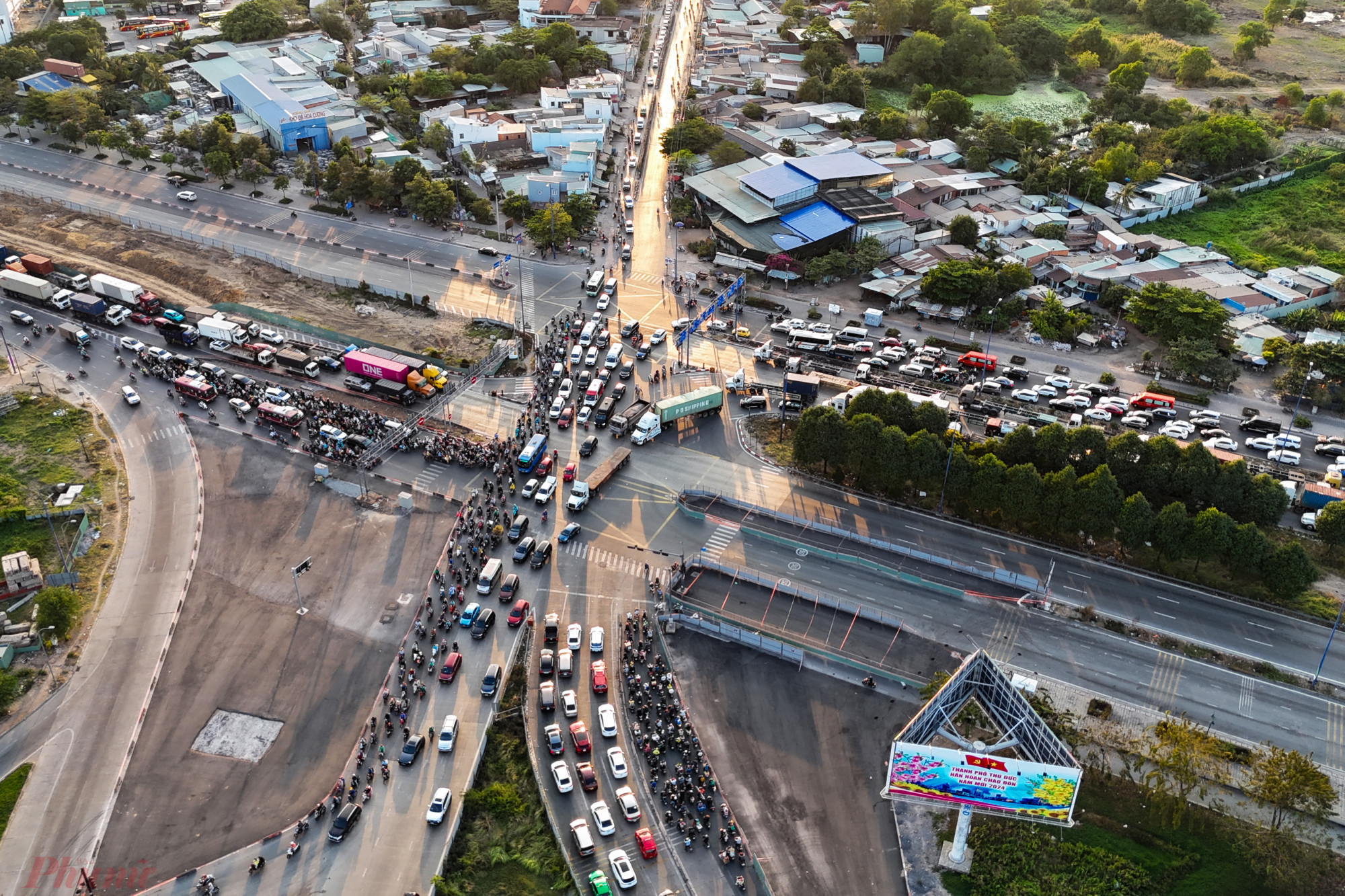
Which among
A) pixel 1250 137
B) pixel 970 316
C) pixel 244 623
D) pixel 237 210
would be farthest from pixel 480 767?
pixel 1250 137

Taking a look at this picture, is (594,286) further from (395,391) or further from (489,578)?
(489,578)

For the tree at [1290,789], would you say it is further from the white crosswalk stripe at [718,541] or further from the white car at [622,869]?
the white crosswalk stripe at [718,541]

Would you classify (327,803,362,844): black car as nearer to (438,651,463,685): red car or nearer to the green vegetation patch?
the green vegetation patch

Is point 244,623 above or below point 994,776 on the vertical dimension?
below

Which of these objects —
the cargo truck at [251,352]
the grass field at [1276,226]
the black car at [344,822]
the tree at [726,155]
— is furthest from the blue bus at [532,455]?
the grass field at [1276,226]

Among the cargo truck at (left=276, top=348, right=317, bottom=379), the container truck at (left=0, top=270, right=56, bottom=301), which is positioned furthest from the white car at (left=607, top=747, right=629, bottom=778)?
the container truck at (left=0, top=270, right=56, bottom=301)

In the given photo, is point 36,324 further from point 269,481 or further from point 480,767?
point 480,767
